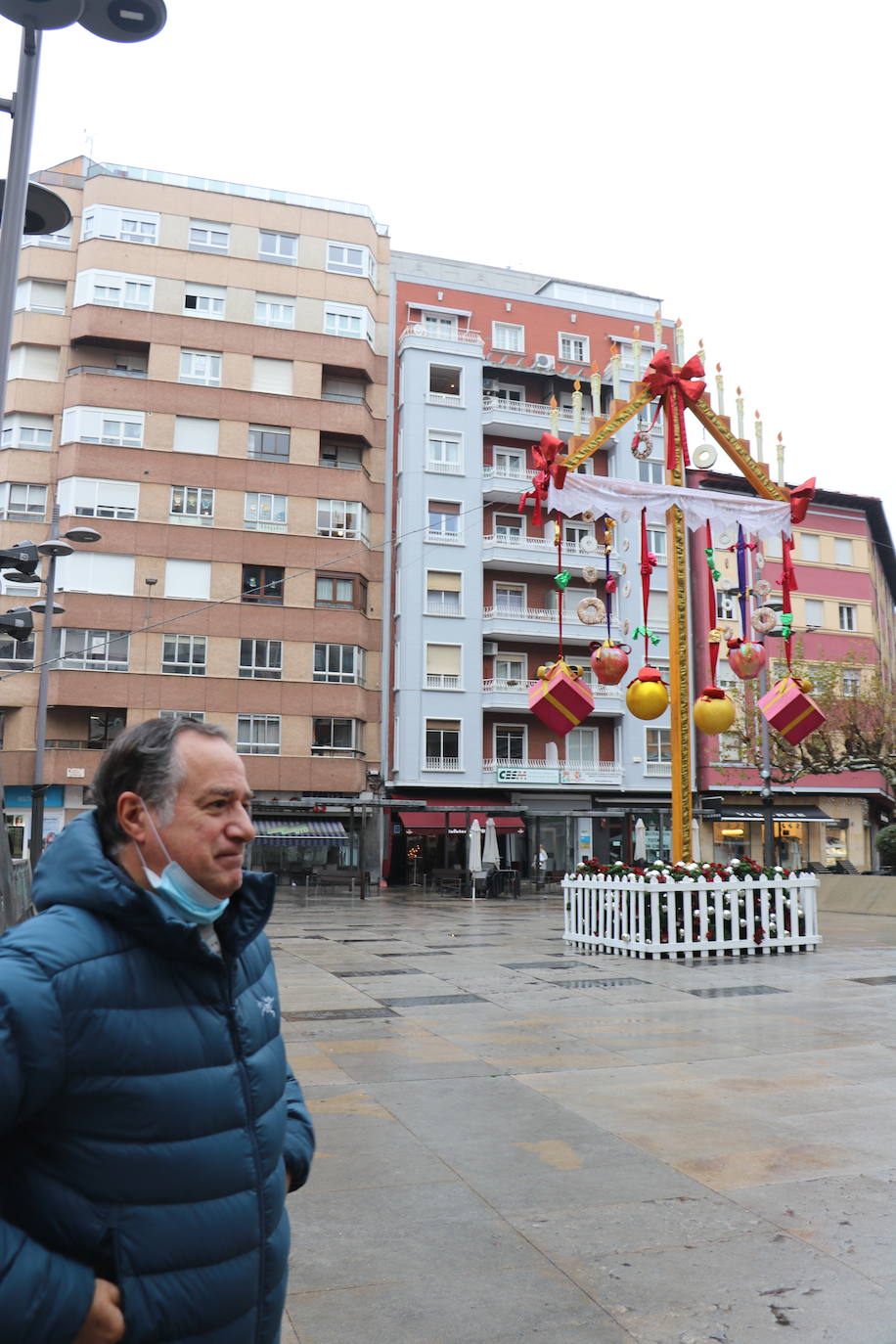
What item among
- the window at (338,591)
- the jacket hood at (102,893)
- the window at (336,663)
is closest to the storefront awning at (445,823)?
the window at (336,663)

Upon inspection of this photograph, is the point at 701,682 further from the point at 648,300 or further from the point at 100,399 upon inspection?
the point at 100,399

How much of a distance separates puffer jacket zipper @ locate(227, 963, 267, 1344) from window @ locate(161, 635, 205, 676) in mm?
36001

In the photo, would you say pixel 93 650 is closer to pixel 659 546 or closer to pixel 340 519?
pixel 340 519

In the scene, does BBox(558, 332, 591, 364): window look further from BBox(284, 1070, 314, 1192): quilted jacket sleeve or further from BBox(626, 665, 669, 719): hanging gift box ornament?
BBox(284, 1070, 314, 1192): quilted jacket sleeve

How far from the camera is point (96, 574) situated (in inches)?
1438

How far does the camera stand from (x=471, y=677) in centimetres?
3978

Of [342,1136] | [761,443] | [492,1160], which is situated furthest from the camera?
[761,443]

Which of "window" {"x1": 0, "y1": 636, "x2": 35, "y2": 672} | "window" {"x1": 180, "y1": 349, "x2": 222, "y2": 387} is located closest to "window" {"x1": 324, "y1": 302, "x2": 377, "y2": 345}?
"window" {"x1": 180, "y1": 349, "x2": 222, "y2": 387}

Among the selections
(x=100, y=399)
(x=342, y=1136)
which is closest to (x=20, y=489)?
(x=100, y=399)

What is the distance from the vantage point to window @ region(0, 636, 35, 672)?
3538 cm

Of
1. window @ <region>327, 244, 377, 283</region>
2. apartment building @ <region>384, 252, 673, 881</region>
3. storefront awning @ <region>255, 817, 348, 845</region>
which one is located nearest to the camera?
storefront awning @ <region>255, 817, 348, 845</region>

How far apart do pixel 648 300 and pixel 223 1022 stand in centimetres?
5042

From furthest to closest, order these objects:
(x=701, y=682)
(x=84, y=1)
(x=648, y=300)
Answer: (x=648, y=300)
(x=701, y=682)
(x=84, y=1)

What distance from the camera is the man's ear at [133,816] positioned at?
6.93 feet
